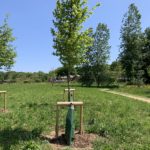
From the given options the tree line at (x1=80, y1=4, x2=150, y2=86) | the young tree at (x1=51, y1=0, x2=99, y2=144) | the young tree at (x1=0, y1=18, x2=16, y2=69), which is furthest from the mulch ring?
the tree line at (x1=80, y1=4, x2=150, y2=86)

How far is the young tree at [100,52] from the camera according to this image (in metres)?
55.0

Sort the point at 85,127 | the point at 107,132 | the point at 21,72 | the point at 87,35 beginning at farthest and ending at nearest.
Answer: the point at 21,72 < the point at 87,35 < the point at 85,127 < the point at 107,132

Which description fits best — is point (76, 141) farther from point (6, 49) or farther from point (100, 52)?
point (100, 52)

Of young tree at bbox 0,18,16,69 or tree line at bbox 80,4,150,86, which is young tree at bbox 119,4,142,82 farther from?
young tree at bbox 0,18,16,69

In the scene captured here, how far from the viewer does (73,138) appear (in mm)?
8391

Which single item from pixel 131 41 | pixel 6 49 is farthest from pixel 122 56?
pixel 6 49

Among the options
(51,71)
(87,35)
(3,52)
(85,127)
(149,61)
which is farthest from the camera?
(51,71)

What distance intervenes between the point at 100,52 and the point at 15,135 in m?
47.0

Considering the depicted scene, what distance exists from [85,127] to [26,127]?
1682 millimetres

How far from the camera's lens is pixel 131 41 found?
53.2m

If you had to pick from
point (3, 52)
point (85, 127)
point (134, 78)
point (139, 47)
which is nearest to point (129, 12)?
point (139, 47)

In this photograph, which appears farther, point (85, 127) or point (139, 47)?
point (139, 47)

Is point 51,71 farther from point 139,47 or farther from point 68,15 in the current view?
point 68,15

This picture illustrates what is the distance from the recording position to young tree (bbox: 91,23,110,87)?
55000 mm
